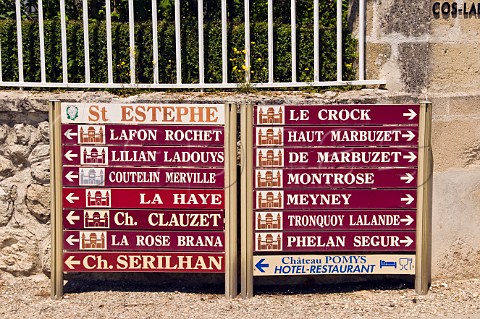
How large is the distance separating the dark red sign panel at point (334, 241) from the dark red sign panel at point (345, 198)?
0.21 meters

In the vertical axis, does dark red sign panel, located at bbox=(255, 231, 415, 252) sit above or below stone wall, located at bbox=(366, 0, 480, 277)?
below

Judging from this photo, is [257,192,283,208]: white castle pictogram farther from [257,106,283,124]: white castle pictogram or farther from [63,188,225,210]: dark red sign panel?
[257,106,283,124]: white castle pictogram

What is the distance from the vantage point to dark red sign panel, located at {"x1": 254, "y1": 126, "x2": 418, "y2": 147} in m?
5.92

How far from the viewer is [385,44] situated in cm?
622

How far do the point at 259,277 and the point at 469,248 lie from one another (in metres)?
1.62

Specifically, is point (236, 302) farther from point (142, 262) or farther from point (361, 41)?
point (361, 41)

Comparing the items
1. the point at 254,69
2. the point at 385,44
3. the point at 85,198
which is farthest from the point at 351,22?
the point at 85,198

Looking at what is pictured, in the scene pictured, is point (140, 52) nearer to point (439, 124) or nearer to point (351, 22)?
point (351, 22)

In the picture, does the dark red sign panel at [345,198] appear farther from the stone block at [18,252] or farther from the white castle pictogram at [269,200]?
the stone block at [18,252]

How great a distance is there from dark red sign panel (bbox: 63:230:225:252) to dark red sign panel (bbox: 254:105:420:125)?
961 mm

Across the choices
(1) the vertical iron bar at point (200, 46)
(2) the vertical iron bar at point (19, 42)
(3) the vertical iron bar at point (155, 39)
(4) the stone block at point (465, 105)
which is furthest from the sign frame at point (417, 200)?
(2) the vertical iron bar at point (19, 42)

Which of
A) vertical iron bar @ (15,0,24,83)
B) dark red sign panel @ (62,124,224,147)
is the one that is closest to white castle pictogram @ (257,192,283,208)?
dark red sign panel @ (62,124,224,147)

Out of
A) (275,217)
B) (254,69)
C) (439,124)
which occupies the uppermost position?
(254,69)

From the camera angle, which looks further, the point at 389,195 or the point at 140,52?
the point at 140,52
